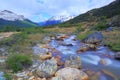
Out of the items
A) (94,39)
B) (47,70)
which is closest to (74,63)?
(47,70)

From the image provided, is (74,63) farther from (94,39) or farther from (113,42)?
(94,39)

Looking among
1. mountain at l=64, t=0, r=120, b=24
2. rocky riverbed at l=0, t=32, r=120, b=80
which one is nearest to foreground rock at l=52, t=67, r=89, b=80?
rocky riverbed at l=0, t=32, r=120, b=80

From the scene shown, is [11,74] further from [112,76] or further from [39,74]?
[112,76]

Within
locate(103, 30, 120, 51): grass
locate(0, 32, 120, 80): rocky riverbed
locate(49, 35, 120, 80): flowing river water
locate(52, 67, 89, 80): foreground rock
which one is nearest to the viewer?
locate(52, 67, 89, 80): foreground rock

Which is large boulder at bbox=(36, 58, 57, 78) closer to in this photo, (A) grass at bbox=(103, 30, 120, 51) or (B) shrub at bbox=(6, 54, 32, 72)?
(B) shrub at bbox=(6, 54, 32, 72)

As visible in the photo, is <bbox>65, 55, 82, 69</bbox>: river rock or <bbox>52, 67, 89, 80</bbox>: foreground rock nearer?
<bbox>52, 67, 89, 80</bbox>: foreground rock

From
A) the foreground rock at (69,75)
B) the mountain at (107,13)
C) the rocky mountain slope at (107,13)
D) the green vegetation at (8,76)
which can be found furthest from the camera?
the mountain at (107,13)

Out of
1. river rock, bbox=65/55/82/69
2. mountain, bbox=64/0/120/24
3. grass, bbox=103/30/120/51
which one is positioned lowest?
river rock, bbox=65/55/82/69

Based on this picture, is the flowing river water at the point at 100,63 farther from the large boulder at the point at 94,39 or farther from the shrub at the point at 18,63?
the shrub at the point at 18,63

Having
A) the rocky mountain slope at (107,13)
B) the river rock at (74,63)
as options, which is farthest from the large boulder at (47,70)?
the rocky mountain slope at (107,13)

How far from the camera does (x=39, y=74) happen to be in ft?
52.4

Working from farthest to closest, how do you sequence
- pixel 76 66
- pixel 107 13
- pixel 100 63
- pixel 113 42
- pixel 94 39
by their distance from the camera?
pixel 107 13 → pixel 94 39 → pixel 113 42 → pixel 100 63 → pixel 76 66

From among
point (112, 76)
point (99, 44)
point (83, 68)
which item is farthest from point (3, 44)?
point (112, 76)

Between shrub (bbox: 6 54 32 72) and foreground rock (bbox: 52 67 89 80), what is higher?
shrub (bbox: 6 54 32 72)
